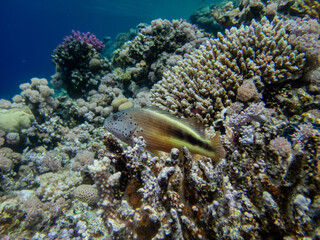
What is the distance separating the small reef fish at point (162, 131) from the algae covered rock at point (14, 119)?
4997 millimetres

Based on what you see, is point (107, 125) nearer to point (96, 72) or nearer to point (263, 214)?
point (263, 214)

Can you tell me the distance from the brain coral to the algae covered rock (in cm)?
476

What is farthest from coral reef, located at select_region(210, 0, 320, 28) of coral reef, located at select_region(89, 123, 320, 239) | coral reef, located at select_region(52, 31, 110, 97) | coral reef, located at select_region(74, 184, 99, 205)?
coral reef, located at select_region(74, 184, 99, 205)

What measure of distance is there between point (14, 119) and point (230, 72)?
675cm

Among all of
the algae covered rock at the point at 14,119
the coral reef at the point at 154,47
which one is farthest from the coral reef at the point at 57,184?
the coral reef at the point at 154,47

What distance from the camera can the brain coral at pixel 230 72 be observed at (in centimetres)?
368

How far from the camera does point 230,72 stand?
3.82m

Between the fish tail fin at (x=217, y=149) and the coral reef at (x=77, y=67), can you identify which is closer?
the fish tail fin at (x=217, y=149)

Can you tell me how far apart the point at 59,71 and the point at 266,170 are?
898cm

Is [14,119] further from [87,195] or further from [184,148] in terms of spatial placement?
[184,148]

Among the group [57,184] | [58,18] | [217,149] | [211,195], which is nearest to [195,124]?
[217,149]

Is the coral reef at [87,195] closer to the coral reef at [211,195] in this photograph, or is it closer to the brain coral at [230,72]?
the coral reef at [211,195]

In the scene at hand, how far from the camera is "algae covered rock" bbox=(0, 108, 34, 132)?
5.82 metres

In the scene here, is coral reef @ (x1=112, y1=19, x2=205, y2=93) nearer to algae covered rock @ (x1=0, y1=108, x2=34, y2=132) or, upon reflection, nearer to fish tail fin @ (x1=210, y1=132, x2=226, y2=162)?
algae covered rock @ (x1=0, y1=108, x2=34, y2=132)
